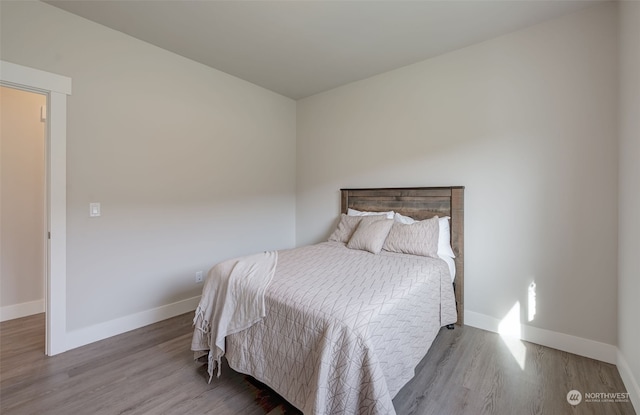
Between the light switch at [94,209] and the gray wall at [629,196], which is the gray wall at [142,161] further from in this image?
the gray wall at [629,196]

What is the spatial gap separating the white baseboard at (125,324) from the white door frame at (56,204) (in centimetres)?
8

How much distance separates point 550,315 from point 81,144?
4130 millimetres

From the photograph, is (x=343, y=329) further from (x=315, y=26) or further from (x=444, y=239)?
(x=315, y=26)

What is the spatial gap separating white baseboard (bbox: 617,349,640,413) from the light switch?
13.0ft

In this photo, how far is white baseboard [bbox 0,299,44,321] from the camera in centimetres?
271

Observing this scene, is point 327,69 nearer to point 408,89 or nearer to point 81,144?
point 408,89

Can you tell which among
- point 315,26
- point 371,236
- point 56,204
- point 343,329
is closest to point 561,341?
point 371,236

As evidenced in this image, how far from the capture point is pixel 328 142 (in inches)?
148

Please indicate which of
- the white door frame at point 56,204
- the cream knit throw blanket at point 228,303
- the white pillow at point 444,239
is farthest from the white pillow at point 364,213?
the white door frame at point 56,204

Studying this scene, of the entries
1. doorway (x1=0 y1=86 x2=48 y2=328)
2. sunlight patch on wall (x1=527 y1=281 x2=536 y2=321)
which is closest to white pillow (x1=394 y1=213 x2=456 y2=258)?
sunlight patch on wall (x1=527 y1=281 x2=536 y2=321)

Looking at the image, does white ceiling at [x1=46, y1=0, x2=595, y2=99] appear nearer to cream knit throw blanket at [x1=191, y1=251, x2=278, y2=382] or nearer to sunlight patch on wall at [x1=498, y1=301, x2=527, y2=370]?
cream knit throw blanket at [x1=191, y1=251, x2=278, y2=382]

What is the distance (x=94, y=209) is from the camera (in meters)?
2.32

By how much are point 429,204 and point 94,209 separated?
3.11 meters

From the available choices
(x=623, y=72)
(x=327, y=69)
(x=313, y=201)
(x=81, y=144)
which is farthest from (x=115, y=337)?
(x=623, y=72)
